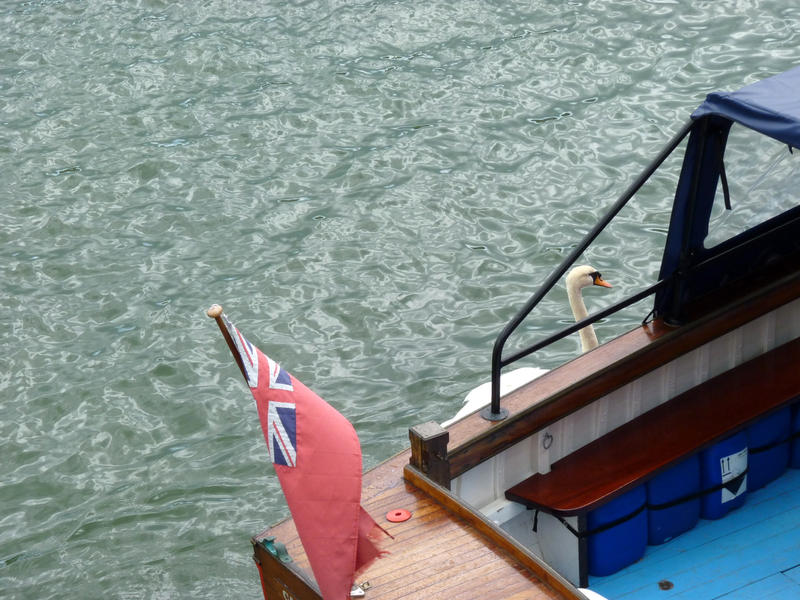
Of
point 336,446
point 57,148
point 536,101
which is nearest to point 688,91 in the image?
point 536,101

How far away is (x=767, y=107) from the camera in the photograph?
4.60 meters

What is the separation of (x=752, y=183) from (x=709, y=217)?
1.02 feet

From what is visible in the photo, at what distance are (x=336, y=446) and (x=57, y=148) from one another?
8.87m

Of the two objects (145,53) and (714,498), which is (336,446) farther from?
(145,53)

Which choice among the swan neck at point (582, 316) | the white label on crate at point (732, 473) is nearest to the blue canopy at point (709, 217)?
the white label on crate at point (732, 473)

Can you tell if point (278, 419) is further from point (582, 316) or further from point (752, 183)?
point (582, 316)

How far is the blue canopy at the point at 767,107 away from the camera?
4.49m

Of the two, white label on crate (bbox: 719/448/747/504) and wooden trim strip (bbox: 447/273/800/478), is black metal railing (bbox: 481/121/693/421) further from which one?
white label on crate (bbox: 719/448/747/504)

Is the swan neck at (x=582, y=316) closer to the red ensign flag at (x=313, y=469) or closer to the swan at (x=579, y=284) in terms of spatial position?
the swan at (x=579, y=284)

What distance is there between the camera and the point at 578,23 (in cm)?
1303

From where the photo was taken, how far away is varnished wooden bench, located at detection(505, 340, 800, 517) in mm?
5051

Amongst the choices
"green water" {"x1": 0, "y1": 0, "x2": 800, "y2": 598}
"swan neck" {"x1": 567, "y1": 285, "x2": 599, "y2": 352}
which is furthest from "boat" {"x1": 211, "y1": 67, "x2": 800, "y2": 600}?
"green water" {"x1": 0, "y1": 0, "x2": 800, "y2": 598}

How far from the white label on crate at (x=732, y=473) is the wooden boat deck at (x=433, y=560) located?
1718 mm

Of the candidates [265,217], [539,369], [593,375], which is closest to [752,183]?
[593,375]
